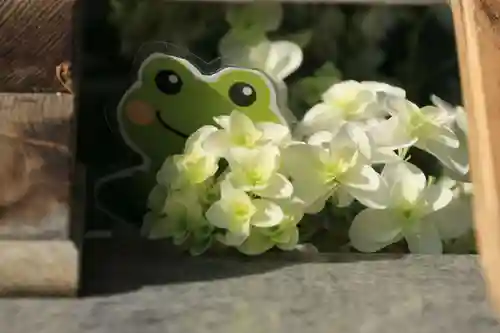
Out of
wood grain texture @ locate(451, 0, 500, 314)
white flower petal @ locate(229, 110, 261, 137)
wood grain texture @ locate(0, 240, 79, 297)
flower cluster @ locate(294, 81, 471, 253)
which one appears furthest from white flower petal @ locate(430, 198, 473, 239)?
wood grain texture @ locate(0, 240, 79, 297)

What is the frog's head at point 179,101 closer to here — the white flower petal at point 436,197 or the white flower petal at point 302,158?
the white flower petal at point 302,158

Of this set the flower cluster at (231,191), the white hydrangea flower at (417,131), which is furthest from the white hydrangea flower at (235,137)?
the white hydrangea flower at (417,131)

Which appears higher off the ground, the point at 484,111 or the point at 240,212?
the point at 484,111

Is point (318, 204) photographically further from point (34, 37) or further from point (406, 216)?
point (34, 37)

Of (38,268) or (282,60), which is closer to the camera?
(38,268)

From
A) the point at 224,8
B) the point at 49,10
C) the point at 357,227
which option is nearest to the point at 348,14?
the point at 224,8

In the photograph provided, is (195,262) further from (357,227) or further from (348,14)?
(348,14)

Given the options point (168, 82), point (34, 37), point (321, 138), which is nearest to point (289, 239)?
point (321, 138)
